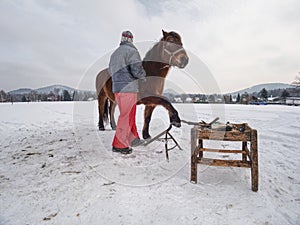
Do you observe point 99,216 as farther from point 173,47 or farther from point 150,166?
point 173,47

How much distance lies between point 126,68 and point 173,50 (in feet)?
3.53

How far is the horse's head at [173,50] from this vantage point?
12.0 ft

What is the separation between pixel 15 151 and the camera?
3.89 meters

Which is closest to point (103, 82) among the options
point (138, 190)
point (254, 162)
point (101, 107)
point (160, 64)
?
point (101, 107)

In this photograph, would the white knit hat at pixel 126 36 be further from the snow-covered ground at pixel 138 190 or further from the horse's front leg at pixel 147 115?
the snow-covered ground at pixel 138 190

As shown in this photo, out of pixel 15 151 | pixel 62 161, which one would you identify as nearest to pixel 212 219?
pixel 62 161

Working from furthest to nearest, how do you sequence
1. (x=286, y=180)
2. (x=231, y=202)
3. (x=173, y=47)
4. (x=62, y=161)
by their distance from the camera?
(x=173, y=47), (x=62, y=161), (x=286, y=180), (x=231, y=202)

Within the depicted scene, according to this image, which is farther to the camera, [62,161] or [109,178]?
[62,161]

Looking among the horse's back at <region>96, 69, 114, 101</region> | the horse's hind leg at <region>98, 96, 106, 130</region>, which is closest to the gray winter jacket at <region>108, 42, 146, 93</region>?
the horse's back at <region>96, 69, 114, 101</region>

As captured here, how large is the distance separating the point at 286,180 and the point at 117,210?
241 cm

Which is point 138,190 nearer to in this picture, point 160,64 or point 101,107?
point 160,64

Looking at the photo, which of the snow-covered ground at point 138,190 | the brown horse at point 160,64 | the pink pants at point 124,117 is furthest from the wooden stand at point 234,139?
the pink pants at point 124,117

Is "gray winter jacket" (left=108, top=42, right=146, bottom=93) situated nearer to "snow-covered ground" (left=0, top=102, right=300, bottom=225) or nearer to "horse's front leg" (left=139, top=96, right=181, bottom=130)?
"horse's front leg" (left=139, top=96, right=181, bottom=130)

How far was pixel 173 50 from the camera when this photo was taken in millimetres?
3740
